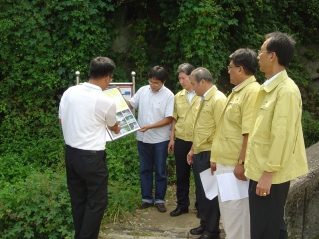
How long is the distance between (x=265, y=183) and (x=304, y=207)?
1.52m

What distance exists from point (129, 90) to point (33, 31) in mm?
2412

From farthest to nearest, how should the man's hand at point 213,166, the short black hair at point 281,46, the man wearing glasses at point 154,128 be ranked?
1. the man wearing glasses at point 154,128
2. the man's hand at point 213,166
3. the short black hair at point 281,46

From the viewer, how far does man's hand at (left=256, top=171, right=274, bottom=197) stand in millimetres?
2963

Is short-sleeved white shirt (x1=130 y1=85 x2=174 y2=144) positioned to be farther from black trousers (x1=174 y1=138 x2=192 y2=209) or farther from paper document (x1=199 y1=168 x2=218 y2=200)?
paper document (x1=199 y1=168 x2=218 y2=200)

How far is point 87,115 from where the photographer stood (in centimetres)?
376

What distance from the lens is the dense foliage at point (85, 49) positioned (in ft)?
23.8

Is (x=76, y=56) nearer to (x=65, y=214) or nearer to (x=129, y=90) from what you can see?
(x=129, y=90)

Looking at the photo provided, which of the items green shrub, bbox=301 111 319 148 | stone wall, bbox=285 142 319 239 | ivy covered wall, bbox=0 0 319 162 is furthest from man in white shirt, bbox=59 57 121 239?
green shrub, bbox=301 111 319 148

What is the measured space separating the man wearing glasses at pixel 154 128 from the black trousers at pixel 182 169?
0.23 metres

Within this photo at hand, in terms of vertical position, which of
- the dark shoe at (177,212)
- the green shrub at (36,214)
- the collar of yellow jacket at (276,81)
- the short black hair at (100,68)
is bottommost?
the dark shoe at (177,212)

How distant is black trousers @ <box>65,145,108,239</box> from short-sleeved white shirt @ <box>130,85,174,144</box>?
1.44 meters

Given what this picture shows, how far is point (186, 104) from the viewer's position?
17.0 ft

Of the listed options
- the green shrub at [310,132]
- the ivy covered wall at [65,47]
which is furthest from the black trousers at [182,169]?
the green shrub at [310,132]

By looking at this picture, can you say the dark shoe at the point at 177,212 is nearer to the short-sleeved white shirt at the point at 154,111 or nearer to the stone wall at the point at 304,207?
the short-sleeved white shirt at the point at 154,111
